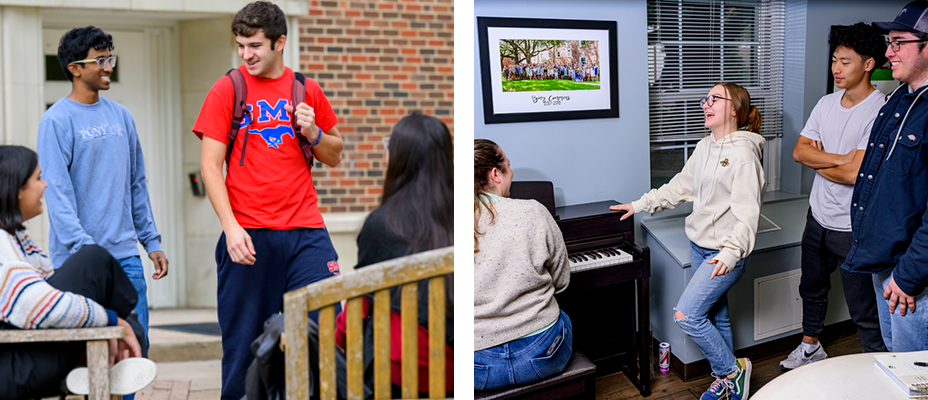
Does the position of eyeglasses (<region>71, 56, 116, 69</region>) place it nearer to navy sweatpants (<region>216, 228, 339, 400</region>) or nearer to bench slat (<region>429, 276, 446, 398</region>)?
navy sweatpants (<region>216, 228, 339, 400</region>)

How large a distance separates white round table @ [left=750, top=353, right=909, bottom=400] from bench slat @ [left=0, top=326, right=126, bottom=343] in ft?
6.17

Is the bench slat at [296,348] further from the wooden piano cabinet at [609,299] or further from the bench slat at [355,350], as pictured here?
the wooden piano cabinet at [609,299]

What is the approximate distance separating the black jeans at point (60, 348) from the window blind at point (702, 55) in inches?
97.7

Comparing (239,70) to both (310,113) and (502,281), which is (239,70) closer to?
Answer: (310,113)

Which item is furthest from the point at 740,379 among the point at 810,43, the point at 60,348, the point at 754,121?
the point at 60,348

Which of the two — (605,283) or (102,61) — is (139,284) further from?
(605,283)

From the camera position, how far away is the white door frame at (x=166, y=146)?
2248mm

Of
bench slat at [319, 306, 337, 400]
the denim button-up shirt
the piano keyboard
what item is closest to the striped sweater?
bench slat at [319, 306, 337, 400]

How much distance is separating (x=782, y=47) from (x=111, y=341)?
3316 millimetres

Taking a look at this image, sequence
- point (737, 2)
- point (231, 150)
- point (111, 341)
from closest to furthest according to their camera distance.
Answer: point (111, 341) < point (231, 150) < point (737, 2)

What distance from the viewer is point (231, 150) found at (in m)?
1.97

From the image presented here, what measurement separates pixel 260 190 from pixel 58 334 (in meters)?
0.71

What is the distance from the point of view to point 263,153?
1986mm

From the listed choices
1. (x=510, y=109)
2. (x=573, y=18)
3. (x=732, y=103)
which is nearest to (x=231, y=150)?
(x=510, y=109)
